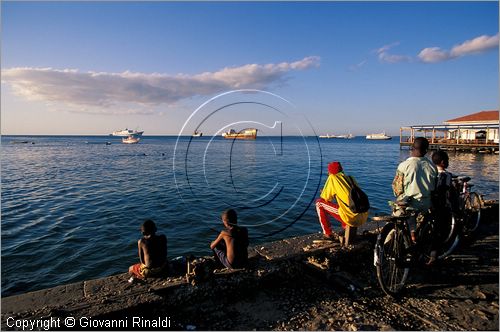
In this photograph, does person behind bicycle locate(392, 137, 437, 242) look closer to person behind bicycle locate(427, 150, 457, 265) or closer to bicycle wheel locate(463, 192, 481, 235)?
person behind bicycle locate(427, 150, 457, 265)

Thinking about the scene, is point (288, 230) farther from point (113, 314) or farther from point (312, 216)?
point (113, 314)

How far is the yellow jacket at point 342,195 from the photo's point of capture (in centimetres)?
561

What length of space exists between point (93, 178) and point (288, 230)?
2065 centimetres

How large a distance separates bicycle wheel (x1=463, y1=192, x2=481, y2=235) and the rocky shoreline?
1.90m

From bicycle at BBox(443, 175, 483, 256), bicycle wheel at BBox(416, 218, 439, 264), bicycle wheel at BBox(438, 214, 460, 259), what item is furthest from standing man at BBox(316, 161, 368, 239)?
bicycle at BBox(443, 175, 483, 256)

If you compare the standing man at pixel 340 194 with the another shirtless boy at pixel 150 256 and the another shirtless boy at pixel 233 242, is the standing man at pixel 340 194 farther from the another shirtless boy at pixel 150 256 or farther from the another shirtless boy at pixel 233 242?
the another shirtless boy at pixel 150 256

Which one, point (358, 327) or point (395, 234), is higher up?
point (395, 234)

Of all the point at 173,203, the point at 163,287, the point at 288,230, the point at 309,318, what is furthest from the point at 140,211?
the point at 309,318

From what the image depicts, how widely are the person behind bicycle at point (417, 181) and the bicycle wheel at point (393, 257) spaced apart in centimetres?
39

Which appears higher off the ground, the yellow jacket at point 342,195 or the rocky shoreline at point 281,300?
the yellow jacket at point 342,195

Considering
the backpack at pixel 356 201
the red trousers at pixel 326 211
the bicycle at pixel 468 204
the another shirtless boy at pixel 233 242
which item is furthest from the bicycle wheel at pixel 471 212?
the another shirtless boy at pixel 233 242

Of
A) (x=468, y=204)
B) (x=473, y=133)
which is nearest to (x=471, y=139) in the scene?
(x=473, y=133)

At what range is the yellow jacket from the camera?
18.4ft

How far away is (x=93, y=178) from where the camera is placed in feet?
82.9
